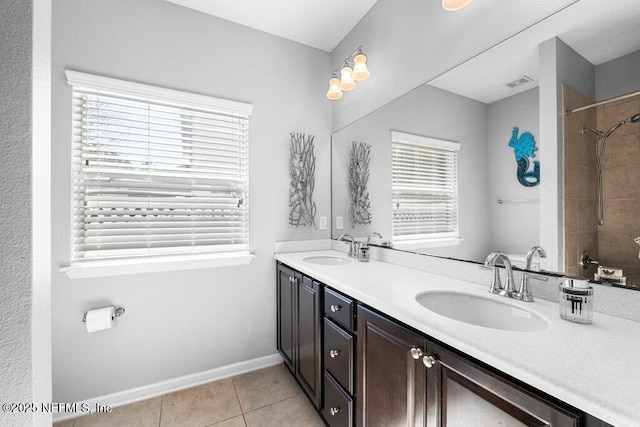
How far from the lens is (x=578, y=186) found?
3.13 ft

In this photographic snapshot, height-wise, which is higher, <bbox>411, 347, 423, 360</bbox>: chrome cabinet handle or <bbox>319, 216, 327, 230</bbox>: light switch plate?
<bbox>319, 216, 327, 230</bbox>: light switch plate

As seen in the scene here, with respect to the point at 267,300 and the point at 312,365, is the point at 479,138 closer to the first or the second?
the point at 312,365

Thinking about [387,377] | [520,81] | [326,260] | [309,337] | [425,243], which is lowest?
[309,337]

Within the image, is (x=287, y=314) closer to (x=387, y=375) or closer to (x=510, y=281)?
(x=387, y=375)

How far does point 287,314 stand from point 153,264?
0.98 m

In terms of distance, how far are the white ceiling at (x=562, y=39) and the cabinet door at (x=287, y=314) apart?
59.5 inches

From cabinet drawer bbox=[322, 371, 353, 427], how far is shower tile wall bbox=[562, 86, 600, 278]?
42.5 inches

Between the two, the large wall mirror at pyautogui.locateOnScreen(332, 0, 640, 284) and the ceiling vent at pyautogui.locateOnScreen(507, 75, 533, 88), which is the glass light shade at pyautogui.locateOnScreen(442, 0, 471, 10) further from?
the ceiling vent at pyautogui.locateOnScreen(507, 75, 533, 88)

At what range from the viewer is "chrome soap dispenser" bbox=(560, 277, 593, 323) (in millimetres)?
812

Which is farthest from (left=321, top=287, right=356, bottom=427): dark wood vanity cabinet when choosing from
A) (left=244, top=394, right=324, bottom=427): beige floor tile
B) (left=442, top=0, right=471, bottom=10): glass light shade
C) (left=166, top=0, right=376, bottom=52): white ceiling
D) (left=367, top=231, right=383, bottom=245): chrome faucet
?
(left=166, top=0, right=376, bottom=52): white ceiling

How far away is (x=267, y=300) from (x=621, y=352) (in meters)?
1.96

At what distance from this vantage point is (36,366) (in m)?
0.64

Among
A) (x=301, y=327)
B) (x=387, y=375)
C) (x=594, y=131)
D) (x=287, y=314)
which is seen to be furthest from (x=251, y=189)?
(x=594, y=131)

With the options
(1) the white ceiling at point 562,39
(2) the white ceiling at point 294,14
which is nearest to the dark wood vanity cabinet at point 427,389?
(1) the white ceiling at point 562,39
